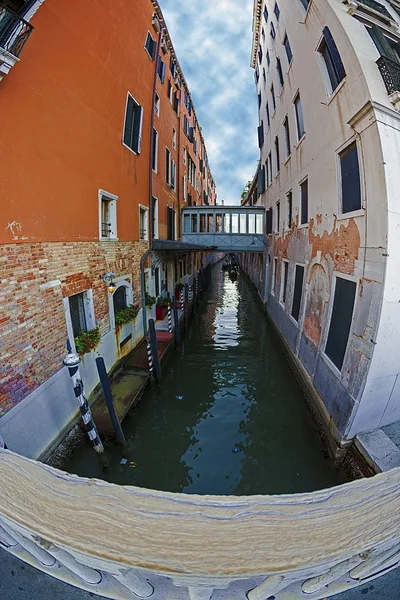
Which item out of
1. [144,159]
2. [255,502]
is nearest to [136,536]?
[255,502]

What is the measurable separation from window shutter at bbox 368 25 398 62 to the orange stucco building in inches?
199

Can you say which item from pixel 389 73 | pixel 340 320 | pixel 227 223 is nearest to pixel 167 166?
pixel 227 223

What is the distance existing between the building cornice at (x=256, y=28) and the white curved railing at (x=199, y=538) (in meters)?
19.6

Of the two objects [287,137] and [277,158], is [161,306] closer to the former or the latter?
[287,137]

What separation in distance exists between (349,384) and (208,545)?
4216 millimetres

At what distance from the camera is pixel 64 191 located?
4.90 m

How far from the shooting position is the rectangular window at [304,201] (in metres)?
7.50

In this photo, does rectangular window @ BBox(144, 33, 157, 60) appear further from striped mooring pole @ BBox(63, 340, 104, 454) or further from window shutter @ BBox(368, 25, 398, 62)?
striped mooring pole @ BBox(63, 340, 104, 454)

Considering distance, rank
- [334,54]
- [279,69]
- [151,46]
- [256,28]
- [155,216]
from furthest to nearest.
A: [256,28] < [155,216] < [279,69] < [151,46] < [334,54]

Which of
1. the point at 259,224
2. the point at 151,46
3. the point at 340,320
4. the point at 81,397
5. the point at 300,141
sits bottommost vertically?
the point at 81,397

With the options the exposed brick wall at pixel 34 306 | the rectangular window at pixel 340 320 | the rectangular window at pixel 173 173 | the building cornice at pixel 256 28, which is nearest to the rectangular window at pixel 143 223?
the exposed brick wall at pixel 34 306

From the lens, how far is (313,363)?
20.7 feet

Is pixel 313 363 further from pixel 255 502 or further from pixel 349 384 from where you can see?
pixel 255 502

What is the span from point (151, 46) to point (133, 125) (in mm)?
3117
